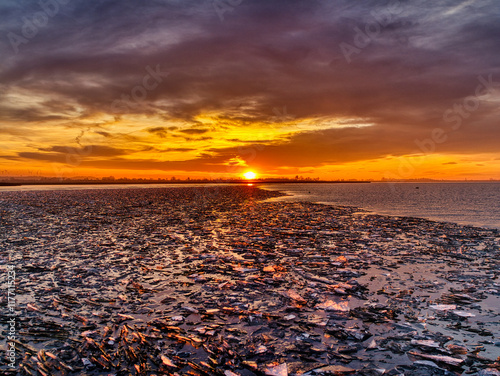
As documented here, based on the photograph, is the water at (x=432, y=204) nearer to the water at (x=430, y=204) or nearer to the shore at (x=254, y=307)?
the water at (x=430, y=204)

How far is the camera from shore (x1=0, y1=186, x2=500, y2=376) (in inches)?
163

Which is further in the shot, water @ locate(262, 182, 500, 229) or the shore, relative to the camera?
water @ locate(262, 182, 500, 229)

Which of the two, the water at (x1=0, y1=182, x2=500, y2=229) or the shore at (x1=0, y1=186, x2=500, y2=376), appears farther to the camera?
the water at (x1=0, y1=182, x2=500, y2=229)

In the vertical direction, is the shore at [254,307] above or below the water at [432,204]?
above

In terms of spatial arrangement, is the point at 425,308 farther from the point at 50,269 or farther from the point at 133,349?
the point at 50,269

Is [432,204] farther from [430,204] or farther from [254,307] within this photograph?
[254,307]

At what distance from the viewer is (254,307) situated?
6.06 m

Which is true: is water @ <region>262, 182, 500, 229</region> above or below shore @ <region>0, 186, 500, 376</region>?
below

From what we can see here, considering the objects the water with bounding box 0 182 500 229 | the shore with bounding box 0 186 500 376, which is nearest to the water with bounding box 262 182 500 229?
the water with bounding box 0 182 500 229

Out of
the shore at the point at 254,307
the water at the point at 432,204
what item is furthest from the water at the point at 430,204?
the shore at the point at 254,307

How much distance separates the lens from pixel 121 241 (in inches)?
501

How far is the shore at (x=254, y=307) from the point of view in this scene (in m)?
4.15

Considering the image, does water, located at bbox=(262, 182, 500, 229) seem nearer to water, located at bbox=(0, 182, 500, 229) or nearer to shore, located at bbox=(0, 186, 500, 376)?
water, located at bbox=(0, 182, 500, 229)

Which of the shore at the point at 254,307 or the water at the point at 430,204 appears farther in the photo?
the water at the point at 430,204
